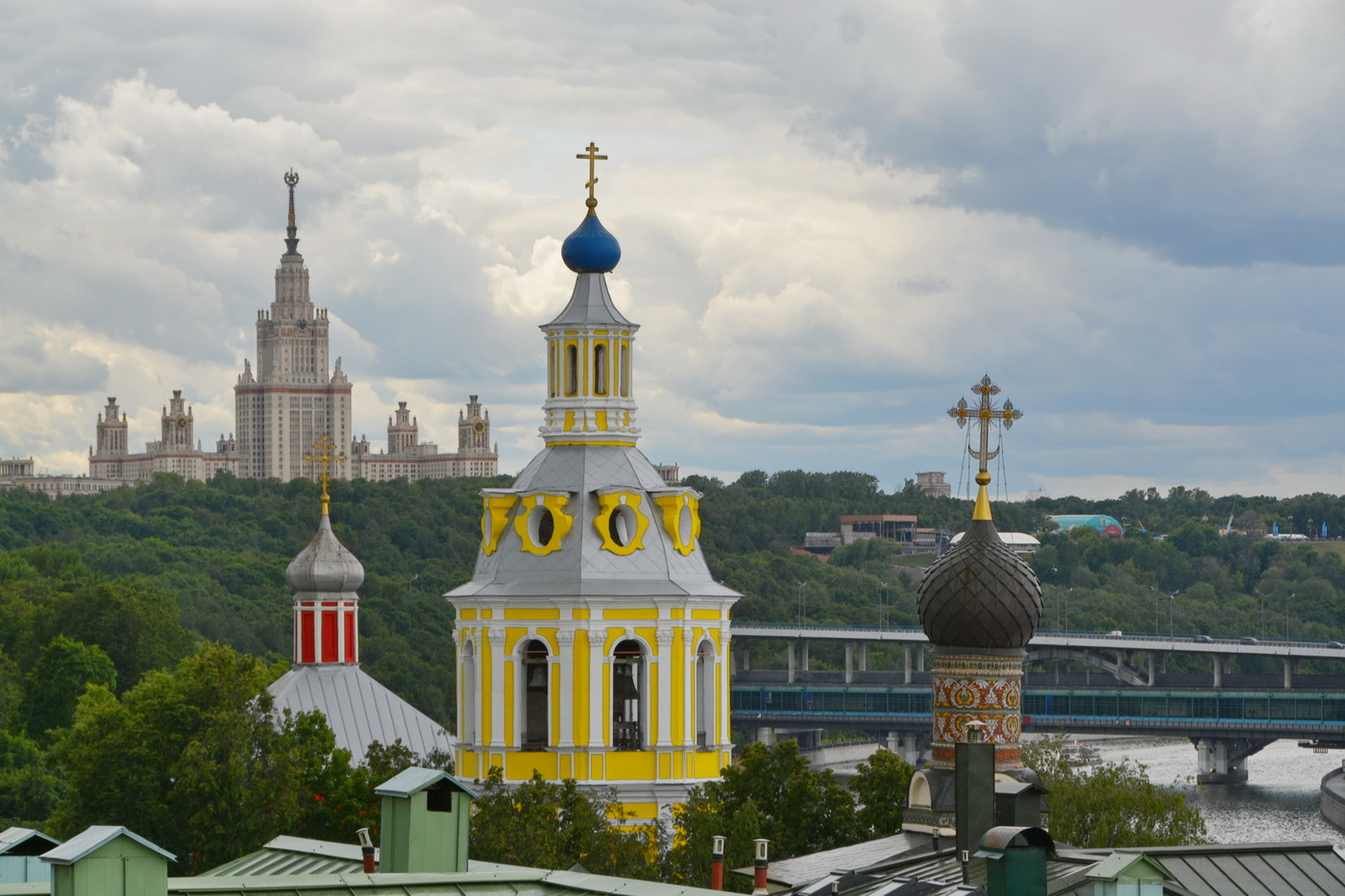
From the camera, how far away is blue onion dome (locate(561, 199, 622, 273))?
45094mm

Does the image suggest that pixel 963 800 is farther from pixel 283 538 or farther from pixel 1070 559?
pixel 1070 559

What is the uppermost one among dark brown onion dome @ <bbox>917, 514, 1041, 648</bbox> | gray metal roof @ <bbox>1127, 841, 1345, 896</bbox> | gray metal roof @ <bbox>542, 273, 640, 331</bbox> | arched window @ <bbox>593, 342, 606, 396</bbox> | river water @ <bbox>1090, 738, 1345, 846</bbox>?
gray metal roof @ <bbox>542, 273, 640, 331</bbox>

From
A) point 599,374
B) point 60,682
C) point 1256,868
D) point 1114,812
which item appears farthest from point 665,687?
point 60,682

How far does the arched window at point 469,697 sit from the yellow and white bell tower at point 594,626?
0.11ft

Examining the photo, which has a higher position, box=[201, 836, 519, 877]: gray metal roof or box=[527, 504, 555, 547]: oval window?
box=[527, 504, 555, 547]: oval window

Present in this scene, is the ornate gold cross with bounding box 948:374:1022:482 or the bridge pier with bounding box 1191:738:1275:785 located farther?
the bridge pier with bounding box 1191:738:1275:785

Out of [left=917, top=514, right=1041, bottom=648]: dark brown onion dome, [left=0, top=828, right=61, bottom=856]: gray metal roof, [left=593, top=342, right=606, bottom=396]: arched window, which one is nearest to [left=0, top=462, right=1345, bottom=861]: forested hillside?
[left=593, top=342, right=606, bottom=396]: arched window

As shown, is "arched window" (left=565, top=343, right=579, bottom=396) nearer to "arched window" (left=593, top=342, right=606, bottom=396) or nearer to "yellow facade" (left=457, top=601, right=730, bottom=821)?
"arched window" (left=593, top=342, right=606, bottom=396)

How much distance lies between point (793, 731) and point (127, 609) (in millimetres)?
56075

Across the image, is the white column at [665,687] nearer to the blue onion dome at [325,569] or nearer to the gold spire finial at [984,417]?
the gold spire finial at [984,417]

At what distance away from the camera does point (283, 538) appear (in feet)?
577

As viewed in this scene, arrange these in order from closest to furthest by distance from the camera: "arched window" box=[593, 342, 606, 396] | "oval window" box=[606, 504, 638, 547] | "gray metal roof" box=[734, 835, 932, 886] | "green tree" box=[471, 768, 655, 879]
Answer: "gray metal roof" box=[734, 835, 932, 886]
"green tree" box=[471, 768, 655, 879]
"oval window" box=[606, 504, 638, 547]
"arched window" box=[593, 342, 606, 396]

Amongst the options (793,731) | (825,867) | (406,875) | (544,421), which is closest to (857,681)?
(793,731)

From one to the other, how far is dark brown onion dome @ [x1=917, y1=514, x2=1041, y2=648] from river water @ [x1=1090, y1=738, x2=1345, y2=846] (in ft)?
94.6
